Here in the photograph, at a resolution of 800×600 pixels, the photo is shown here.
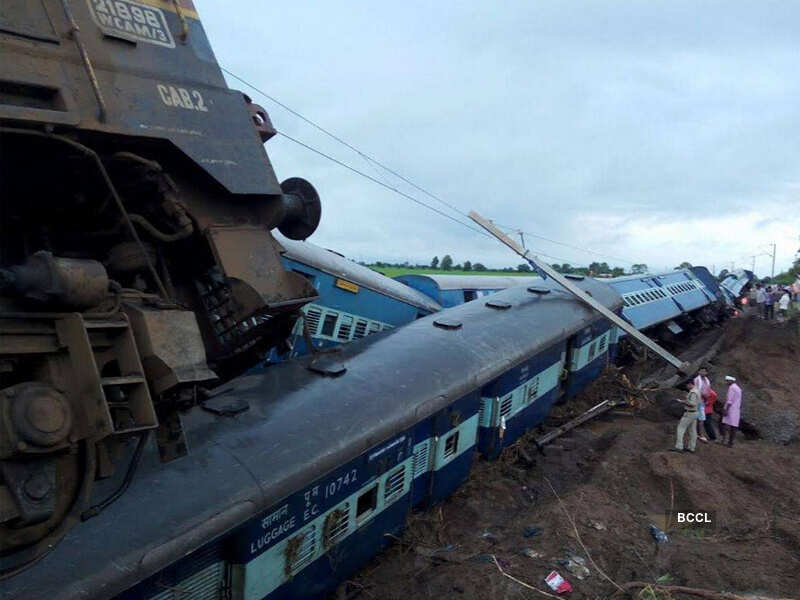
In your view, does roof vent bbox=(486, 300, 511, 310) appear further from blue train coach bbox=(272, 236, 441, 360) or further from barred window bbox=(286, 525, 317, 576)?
barred window bbox=(286, 525, 317, 576)

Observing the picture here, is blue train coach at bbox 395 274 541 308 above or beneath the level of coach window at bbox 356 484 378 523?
beneath

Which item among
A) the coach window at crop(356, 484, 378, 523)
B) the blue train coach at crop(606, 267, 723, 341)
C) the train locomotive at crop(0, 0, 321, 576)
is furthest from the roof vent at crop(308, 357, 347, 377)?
the blue train coach at crop(606, 267, 723, 341)

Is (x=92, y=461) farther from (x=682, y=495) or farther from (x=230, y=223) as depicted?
(x=682, y=495)

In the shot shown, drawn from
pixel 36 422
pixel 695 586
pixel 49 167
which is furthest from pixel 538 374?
pixel 36 422

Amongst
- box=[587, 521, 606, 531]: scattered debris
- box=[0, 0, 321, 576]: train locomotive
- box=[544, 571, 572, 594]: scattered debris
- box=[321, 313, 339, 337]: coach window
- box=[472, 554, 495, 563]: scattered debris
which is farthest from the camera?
box=[321, 313, 339, 337]: coach window

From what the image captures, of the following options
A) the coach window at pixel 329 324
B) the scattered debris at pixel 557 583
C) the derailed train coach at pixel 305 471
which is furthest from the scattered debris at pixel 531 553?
the coach window at pixel 329 324

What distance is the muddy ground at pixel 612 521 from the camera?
6430mm

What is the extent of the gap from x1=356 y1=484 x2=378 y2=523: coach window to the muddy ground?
729 millimetres

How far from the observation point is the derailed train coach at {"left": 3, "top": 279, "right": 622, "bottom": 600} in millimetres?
4273

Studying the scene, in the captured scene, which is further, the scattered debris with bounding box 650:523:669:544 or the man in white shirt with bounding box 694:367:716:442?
the man in white shirt with bounding box 694:367:716:442

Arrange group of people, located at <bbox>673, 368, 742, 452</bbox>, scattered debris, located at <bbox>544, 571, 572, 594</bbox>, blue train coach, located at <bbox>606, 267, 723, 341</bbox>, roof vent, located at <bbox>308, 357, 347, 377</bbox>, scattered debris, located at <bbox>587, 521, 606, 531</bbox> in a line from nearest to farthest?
scattered debris, located at <bbox>544, 571, 572, 594</bbox>, roof vent, located at <bbox>308, 357, 347, 377</bbox>, scattered debris, located at <bbox>587, 521, 606, 531</bbox>, group of people, located at <bbox>673, 368, 742, 452</bbox>, blue train coach, located at <bbox>606, 267, 723, 341</bbox>

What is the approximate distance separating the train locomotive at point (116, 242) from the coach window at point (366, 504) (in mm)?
1877

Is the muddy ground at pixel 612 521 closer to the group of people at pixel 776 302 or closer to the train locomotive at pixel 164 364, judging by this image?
the train locomotive at pixel 164 364

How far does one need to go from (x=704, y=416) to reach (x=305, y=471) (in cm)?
858
